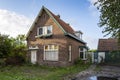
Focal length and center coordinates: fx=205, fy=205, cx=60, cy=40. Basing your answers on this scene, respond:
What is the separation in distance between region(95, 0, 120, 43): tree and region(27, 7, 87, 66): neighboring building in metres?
11.1

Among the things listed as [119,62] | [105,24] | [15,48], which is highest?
[105,24]

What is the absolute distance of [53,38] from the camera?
96.6ft

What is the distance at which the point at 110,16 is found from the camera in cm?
1584

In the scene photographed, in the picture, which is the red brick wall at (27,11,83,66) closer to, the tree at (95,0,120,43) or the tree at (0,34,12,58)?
the tree at (0,34,12,58)

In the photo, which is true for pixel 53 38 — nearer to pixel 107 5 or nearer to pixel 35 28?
pixel 35 28

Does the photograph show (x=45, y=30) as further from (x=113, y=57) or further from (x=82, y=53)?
(x=113, y=57)

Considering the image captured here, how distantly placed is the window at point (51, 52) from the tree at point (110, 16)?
12.5m

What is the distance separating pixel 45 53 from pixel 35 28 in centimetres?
436

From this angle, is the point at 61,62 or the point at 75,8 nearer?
the point at 75,8

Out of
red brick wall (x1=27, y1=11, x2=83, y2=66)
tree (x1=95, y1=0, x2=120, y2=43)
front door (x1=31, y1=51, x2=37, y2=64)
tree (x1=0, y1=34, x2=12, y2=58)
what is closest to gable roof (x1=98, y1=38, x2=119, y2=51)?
red brick wall (x1=27, y1=11, x2=83, y2=66)

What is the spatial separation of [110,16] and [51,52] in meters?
14.9

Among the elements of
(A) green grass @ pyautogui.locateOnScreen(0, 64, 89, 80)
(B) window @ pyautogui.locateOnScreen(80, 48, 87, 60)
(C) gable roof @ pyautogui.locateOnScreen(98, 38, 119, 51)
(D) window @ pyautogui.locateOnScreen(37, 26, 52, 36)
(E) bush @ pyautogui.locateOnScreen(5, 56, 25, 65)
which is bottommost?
(A) green grass @ pyautogui.locateOnScreen(0, 64, 89, 80)

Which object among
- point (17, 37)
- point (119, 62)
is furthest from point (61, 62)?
point (17, 37)

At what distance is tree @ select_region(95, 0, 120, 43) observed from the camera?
50.6ft
